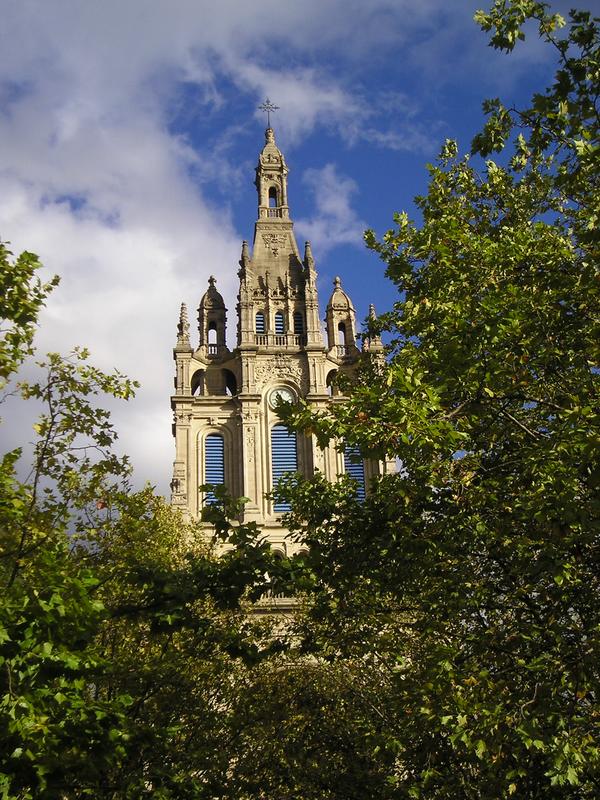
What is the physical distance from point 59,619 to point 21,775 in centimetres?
146

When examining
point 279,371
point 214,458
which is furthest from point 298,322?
point 214,458

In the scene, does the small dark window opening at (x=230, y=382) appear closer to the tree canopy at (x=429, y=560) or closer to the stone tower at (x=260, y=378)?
the stone tower at (x=260, y=378)

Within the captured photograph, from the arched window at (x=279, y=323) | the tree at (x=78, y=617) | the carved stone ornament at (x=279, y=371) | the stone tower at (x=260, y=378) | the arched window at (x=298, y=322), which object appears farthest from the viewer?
the arched window at (x=298, y=322)

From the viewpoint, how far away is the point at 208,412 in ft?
164

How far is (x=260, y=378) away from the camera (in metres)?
50.4

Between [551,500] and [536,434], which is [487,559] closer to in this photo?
[536,434]

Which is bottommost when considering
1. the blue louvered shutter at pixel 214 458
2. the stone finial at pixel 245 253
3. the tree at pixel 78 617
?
the tree at pixel 78 617

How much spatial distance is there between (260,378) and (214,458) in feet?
17.7

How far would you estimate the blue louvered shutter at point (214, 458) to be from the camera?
48625 millimetres

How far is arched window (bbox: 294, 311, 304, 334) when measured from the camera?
53316mm

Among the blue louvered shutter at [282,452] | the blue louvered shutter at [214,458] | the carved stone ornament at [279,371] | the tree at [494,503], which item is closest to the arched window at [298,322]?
the carved stone ornament at [279,371]

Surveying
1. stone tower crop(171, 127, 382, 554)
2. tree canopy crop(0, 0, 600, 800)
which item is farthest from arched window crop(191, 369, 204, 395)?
tree canopy crop(0, 0, 600, 800)

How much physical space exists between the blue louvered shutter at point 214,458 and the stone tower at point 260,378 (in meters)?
0.06

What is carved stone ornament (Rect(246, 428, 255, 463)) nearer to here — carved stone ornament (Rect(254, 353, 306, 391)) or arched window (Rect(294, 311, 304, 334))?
carved stone ornament (Rect(254, 353, 306, 391))
